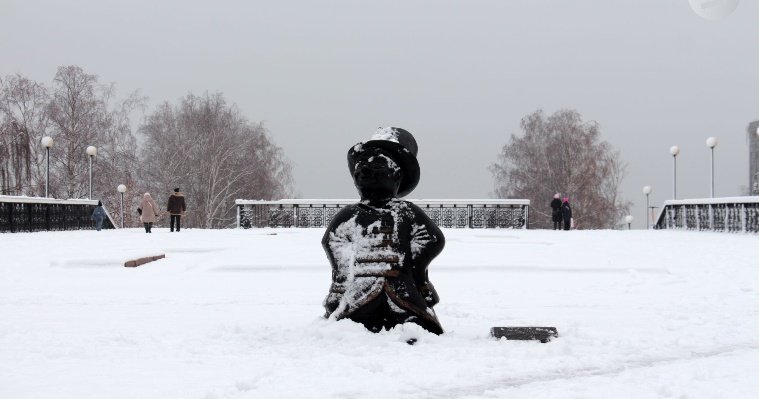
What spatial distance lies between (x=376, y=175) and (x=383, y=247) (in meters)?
0.50

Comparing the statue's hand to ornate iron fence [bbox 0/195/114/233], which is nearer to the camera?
the statue's hand

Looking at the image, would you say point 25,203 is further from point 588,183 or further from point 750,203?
point 588,183

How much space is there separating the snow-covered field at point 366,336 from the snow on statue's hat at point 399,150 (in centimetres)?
111

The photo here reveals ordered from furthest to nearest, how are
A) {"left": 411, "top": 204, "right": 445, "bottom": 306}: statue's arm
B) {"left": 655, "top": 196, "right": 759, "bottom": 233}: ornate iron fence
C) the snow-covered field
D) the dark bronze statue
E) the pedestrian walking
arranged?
the pedestrian walking → {"left": 655, "top": 196, "right": 759, "bottom": 233}: ornate iron fence → {"left": 411, "top": 204, "right": 445, "bottom": 306}: statue's arm → the dark bronze statue → the snow-covered field

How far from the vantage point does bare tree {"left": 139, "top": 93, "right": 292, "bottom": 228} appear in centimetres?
4197

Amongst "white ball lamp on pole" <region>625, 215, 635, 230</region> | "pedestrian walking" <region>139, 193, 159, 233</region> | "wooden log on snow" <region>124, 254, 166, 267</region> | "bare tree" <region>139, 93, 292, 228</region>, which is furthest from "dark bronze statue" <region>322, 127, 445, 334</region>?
"white ball lamp on pole" <region>625, 215, 635, 230</region>

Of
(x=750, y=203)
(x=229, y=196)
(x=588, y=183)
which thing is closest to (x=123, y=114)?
(x=229, y=196)

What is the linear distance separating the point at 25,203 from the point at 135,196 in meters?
19.8

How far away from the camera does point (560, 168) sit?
44.9 metres

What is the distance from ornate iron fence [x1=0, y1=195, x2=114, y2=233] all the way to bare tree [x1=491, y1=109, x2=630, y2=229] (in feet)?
88.6

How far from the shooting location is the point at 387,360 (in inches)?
166

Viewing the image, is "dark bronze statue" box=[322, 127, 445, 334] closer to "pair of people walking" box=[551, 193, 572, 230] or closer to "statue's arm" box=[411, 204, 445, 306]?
"statue's arm" box=[411, 204, 445, 306]

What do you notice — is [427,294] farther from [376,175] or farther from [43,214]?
[43,214]

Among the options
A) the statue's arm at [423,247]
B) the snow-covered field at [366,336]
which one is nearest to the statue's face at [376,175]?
the statue's arm at [423,247]
